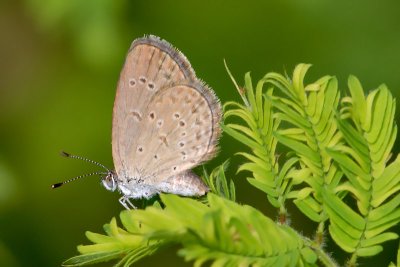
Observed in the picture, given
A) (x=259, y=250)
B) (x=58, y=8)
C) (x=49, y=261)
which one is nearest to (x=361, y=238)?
(x=259, y=250)

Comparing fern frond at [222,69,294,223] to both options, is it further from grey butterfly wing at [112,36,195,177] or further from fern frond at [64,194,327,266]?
grey butterfly wing at [112,36,195,177]

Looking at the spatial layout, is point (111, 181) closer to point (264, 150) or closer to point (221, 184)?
point (221, 184)

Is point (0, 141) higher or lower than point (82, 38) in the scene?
lower

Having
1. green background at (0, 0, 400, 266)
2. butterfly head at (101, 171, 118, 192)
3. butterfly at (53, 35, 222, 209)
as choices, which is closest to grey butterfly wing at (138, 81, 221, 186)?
butterfly at (53, 35, 222, 209)

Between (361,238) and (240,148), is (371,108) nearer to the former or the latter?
(361,238)

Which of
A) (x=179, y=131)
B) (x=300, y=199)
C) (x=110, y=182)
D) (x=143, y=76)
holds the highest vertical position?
(x=143, y=76)

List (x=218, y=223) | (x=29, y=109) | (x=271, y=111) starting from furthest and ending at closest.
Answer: (x=29, y=109), (x=271, y=111), (x=218, y=223)

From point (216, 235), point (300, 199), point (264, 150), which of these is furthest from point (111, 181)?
point (216, 235)
